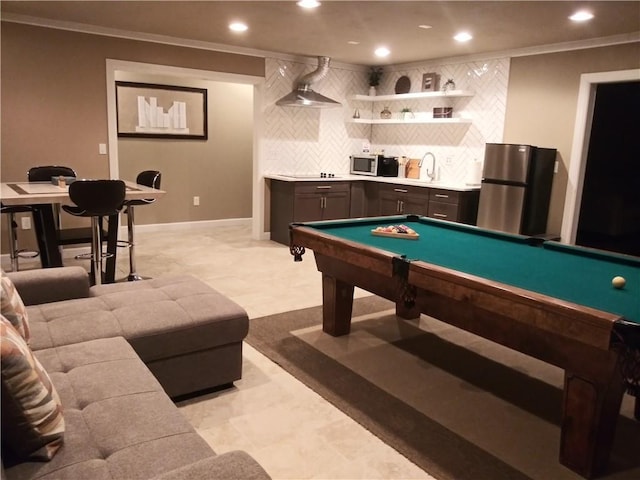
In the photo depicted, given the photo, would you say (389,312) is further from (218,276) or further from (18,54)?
(18,54)

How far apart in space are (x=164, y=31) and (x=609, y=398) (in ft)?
17.3

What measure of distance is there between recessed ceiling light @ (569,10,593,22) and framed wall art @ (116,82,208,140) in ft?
16.1

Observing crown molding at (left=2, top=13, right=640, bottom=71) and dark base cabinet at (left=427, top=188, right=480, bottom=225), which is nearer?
crown molding at (left=2, top=13, right=640, bottom=71)

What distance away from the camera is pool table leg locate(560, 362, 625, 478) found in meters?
2.04

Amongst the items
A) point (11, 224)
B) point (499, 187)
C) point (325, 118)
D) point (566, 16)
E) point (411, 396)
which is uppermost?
point (566, 16)

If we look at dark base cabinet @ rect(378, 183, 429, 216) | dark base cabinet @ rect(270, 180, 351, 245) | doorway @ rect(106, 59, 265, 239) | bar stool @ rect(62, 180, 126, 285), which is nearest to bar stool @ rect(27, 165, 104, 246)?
bar stool @ rect(62, 180, 126, 285)

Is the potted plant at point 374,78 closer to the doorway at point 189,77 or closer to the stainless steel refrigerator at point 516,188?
the doorway at point 189,77

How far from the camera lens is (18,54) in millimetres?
4980

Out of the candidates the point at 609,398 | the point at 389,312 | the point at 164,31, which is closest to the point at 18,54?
the point at 164,31

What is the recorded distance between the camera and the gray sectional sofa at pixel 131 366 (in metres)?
1.35

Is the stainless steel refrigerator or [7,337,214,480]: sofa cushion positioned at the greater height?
the stainless steel refrigerator

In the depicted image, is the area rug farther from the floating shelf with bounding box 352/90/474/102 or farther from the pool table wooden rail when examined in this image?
the floating shelf with bounding box 352/90/474/102

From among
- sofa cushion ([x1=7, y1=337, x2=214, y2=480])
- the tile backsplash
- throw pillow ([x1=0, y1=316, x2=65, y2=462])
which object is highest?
the tile backsplash

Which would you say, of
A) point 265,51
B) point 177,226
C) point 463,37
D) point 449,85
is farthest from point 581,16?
point 177,226
